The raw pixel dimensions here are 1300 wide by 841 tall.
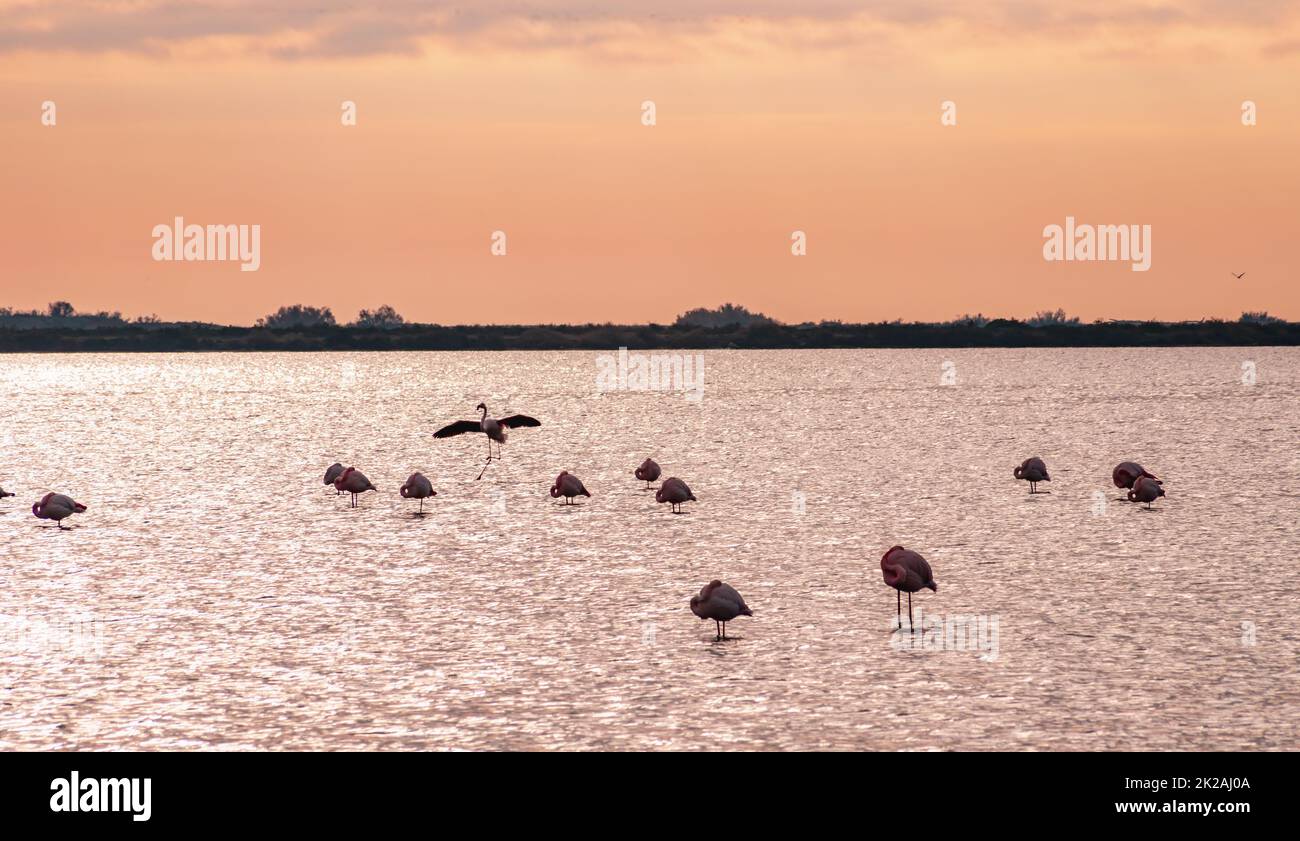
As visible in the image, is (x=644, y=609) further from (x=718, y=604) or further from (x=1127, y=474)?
(x=1127, y=474)

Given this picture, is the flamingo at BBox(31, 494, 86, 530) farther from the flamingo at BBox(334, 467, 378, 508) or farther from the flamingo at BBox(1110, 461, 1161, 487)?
the flamingo at BBox(1110, 461, 1161, 487)

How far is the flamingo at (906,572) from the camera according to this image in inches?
835

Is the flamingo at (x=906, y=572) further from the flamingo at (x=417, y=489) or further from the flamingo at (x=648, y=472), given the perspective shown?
the flamingo at (x=648, y=472)

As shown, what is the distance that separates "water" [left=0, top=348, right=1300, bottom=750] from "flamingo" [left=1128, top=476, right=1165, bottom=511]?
0.62 meters

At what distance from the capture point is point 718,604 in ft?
66.6

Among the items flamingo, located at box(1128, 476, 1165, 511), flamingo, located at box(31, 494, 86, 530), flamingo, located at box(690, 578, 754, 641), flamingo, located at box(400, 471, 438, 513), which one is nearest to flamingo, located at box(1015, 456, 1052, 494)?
flamingo, located at box(1128, 476, 1165, 511)

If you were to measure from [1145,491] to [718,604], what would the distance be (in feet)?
67.0

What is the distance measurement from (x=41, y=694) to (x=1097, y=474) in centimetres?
3788

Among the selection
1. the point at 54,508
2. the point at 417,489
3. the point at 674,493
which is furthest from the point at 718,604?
the point at 54,508

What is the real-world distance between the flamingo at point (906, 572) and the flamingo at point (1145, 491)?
17754mm
